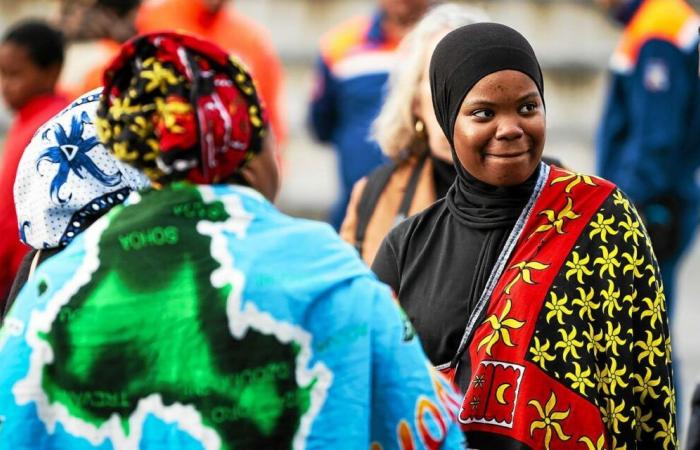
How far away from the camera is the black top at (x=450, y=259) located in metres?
4.14

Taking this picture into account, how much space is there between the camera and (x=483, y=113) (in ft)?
13.8

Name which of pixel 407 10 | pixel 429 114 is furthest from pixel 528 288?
pixel 407 10

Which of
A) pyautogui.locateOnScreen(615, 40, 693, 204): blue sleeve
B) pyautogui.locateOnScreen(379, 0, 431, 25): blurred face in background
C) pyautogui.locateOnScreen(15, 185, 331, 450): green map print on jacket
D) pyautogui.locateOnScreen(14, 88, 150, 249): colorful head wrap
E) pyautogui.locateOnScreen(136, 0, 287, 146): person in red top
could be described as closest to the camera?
pyautogui.locateOnScreen(15, 185, 331, 450): green map print on jacket

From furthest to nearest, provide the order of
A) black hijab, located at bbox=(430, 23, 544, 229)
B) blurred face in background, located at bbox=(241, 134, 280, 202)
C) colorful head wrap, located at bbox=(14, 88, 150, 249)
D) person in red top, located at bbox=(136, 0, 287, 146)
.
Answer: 1. person in red top, located at bbox=(136, 0, 287, 146)
2. black hijab, located at bbox=(430, 23, 544, 229)
3. colorful head wrap, located at bbox=(14, 88, 150, 249)
4. blurred face in background, located at bbox=(241, 134, 280, 202)

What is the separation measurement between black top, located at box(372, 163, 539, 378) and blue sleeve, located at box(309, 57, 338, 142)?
13.0 ft

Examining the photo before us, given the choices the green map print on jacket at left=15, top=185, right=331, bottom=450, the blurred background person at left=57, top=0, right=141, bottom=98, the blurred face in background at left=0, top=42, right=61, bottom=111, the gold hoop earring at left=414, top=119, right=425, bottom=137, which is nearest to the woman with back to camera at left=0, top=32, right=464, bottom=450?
the green map print on jacket at left=15, top=185, right=331, bottom=450

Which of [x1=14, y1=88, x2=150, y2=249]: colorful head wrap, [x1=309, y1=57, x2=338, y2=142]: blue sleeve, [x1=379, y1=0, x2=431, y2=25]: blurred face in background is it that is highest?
[x1=14, y1=88, x2=150, y2=249]: colorful head wrap

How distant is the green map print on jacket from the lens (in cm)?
317

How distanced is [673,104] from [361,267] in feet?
14.7

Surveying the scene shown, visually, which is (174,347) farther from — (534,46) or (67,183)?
(534,46)

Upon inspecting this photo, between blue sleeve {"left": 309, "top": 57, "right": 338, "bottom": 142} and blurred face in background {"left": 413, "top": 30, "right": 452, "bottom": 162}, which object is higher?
blurred face in background {"left": 413, "top": 30, "right": 452, "bottom": 162}

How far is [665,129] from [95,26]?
2871 millimetres

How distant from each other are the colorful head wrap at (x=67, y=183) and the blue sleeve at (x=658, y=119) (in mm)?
3848

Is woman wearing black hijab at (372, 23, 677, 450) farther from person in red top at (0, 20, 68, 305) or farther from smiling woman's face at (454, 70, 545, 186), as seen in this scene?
person in red top at (0, 20, 68, 305)
